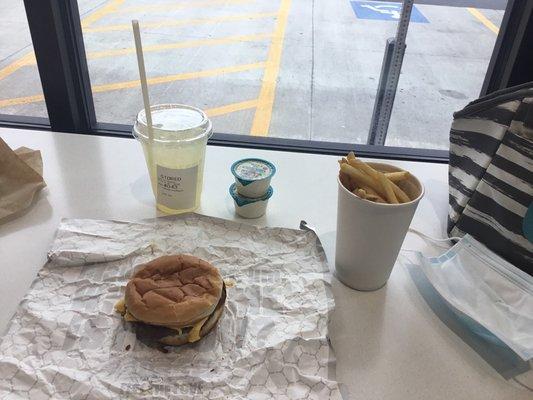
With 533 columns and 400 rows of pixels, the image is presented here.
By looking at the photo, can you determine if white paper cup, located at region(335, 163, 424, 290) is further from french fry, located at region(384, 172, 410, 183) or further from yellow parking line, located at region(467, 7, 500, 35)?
yellow parking line, located at region(467, 7, 500, 35)

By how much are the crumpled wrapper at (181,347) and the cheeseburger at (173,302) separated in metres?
0.03

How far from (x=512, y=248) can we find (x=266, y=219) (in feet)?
1.32

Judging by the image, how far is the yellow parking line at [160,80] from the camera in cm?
249

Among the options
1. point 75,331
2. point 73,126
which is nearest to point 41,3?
point 73,126

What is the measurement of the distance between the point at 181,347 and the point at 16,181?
1.61 feet

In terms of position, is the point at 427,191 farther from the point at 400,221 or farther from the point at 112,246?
the point at 112,246

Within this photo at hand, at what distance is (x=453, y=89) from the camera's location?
2904 mm

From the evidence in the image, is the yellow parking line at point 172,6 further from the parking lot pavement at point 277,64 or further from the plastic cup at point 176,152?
the plastic cup at point 176,152

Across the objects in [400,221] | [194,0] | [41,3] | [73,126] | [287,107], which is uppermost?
[41,3]

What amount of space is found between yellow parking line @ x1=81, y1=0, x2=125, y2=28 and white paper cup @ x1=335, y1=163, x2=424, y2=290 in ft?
10.4

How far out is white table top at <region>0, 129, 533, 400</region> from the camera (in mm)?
585

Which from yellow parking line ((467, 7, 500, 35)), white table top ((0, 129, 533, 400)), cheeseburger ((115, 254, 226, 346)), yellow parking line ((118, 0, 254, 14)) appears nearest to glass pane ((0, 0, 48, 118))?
yellow parking line ((118, 0, 254, 14))

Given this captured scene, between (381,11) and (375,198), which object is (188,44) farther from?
(375,198)

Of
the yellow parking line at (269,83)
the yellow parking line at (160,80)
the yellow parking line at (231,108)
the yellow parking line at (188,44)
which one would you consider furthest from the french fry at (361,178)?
the yellow parking line at (188,44)
